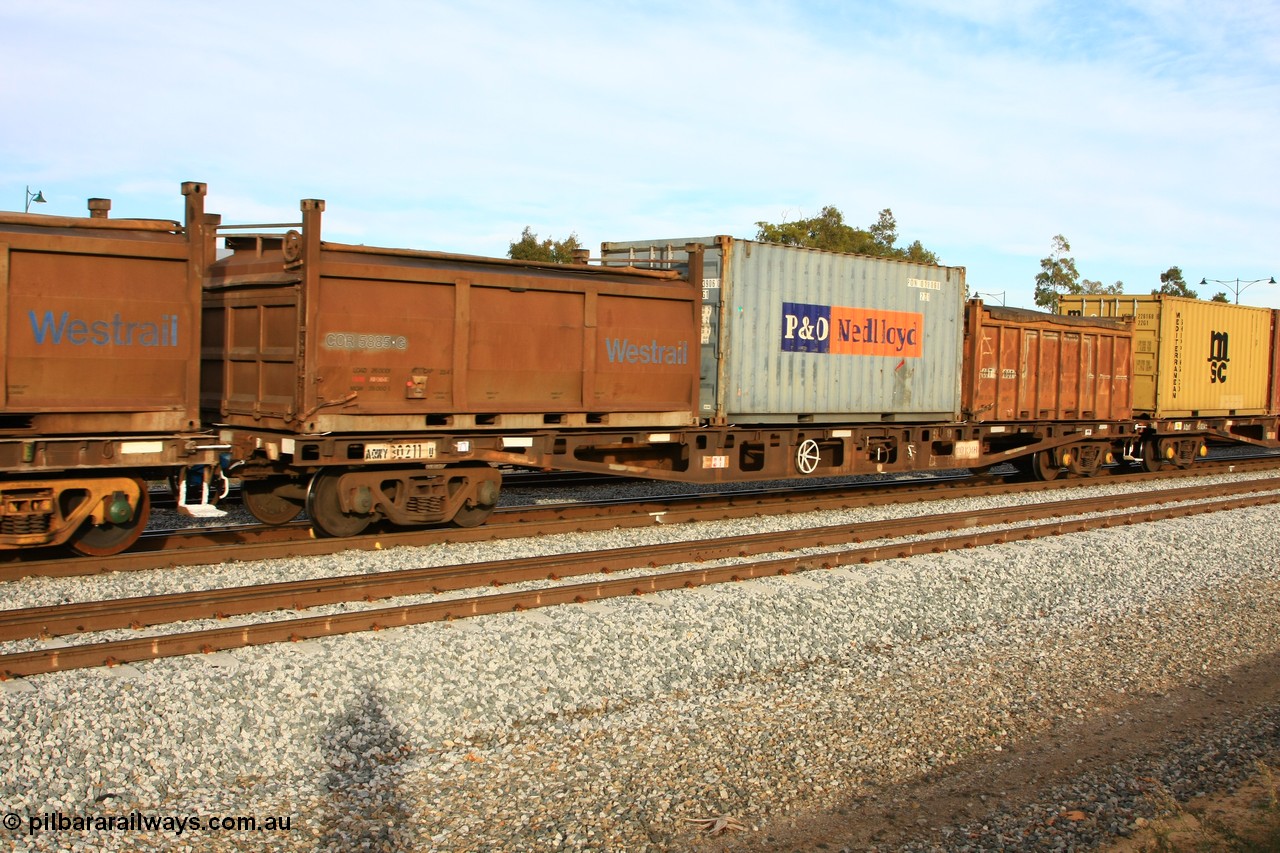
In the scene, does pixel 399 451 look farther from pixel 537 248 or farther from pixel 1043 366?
pixel 537 248

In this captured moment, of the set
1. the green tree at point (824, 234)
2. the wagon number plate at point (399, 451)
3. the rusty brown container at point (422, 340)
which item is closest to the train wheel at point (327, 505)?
the wagon number plate at point (399, 451)

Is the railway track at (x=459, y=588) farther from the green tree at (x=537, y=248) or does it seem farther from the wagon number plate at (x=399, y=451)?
the green tree at (x=537, y=248)

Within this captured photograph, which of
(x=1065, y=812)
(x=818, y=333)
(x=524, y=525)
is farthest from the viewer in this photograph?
(x=818, y=333)

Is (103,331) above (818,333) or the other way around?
the other way around

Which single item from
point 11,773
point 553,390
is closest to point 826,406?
point 553,390

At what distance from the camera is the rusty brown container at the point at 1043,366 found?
59.1 ft

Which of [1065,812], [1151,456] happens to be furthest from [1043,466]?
[1065,812]

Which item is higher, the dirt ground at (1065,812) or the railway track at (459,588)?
the railway track at (459,588)

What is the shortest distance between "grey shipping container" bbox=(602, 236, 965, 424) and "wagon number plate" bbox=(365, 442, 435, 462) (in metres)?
4.31

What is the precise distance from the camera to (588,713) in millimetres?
6902

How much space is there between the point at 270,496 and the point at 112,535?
2314mm

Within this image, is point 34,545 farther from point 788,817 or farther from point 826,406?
point 826,406

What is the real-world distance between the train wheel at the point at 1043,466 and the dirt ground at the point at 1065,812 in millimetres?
12345

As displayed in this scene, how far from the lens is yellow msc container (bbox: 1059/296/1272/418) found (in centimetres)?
2183
